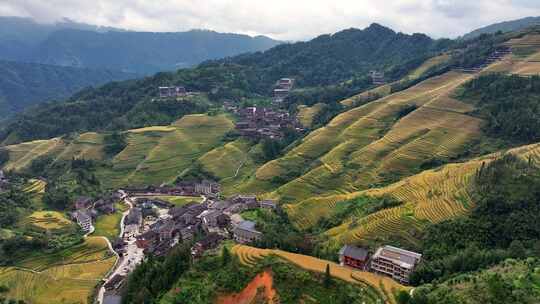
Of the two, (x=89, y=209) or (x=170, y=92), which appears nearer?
(x=89, y=209)

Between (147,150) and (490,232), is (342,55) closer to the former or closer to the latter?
(147,150)

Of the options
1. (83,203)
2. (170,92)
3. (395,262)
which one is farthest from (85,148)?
(395,262)

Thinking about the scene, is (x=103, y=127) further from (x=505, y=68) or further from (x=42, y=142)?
(x=505, y=68)

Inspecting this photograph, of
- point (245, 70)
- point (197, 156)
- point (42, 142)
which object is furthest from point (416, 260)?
point (245, 70)

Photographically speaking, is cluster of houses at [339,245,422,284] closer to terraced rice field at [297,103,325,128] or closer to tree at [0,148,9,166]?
terraced rice field at [297,103,325,128]

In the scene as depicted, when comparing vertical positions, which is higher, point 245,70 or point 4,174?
point 245,70

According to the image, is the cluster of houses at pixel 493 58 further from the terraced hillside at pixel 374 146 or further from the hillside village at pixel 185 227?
the hillside village at pixel 185 227

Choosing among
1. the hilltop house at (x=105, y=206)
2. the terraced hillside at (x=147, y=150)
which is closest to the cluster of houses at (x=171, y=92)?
the terraced hillside at (x=147, y=150)
